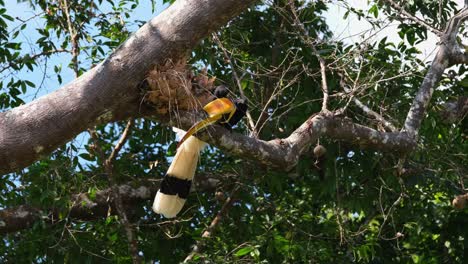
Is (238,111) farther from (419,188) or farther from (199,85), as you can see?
(419,188)

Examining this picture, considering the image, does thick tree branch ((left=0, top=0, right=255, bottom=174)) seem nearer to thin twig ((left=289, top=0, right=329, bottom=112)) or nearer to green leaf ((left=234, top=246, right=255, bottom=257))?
thin twig ((left=289, top=0, right=329, bottom=112))

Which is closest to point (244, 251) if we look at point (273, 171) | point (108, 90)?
point (273, 171)

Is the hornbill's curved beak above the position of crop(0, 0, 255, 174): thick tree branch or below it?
below

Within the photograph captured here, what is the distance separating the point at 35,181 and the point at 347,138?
194 centimetres

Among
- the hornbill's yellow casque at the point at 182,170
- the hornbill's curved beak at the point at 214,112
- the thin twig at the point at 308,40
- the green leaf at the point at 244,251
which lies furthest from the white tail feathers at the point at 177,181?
the thin twig at the point at 308,40

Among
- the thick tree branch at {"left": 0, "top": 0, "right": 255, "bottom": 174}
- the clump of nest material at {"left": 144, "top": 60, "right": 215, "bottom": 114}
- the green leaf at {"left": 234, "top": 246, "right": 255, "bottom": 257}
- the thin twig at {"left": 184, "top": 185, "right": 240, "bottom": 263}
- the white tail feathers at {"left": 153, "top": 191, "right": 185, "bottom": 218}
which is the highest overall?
the thick tree branch at {"left": 0, "top": 0, "right": 255, "bottom": 174}

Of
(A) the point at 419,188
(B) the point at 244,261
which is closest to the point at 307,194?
(A) the point at 419,188

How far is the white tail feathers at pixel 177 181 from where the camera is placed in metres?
3.98

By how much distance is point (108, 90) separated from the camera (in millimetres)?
2895

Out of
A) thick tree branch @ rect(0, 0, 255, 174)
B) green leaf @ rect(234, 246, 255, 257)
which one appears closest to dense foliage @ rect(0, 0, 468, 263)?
green leaf @ rect(234, 246, 255, 257)

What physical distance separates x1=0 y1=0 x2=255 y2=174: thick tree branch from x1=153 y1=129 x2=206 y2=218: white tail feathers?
2.85 feet

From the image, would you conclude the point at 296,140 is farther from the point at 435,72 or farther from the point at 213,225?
the point at 213,225

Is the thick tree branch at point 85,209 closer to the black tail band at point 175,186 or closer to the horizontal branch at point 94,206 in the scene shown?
the horizontal branch at point 94,206

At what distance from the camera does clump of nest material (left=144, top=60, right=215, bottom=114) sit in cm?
304
